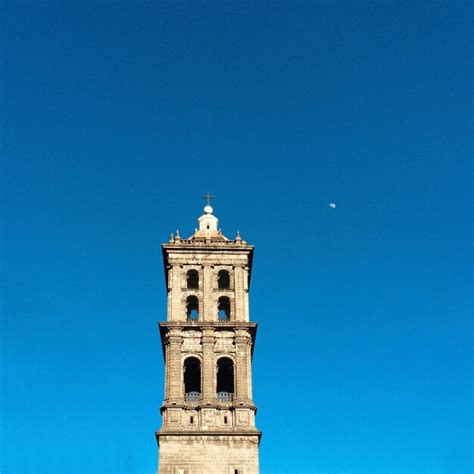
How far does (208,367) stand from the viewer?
45.1 metres

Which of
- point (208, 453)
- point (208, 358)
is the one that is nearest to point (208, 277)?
point (208, 358)

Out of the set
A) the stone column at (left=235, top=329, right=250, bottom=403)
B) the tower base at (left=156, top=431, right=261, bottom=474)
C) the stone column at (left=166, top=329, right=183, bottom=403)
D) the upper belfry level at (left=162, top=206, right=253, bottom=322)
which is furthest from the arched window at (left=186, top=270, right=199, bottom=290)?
the tower base at (left=156, top=431, right=261, bottom=474)

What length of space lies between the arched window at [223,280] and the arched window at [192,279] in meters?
1.41

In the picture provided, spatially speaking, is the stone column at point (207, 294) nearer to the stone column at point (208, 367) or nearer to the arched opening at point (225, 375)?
the stone column at point (208, 367)

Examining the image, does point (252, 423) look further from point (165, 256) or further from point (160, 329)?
point (165, 256)

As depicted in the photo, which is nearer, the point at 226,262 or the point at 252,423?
the point at 252,423

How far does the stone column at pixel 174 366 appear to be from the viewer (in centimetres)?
4406

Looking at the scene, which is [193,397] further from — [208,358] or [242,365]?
[242,365]

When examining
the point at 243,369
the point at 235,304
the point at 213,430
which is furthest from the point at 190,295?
the point at 213,430

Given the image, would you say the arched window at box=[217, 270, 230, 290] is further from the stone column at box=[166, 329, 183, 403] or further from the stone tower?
the stone column at box=[166, 329, 183, 403]

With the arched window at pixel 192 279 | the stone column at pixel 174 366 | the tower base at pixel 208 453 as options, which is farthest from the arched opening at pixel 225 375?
the arched window at pixel 192 279

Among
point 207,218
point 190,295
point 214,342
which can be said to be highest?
point 207,218

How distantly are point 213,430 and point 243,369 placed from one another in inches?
161

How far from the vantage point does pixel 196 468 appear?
41875mm
